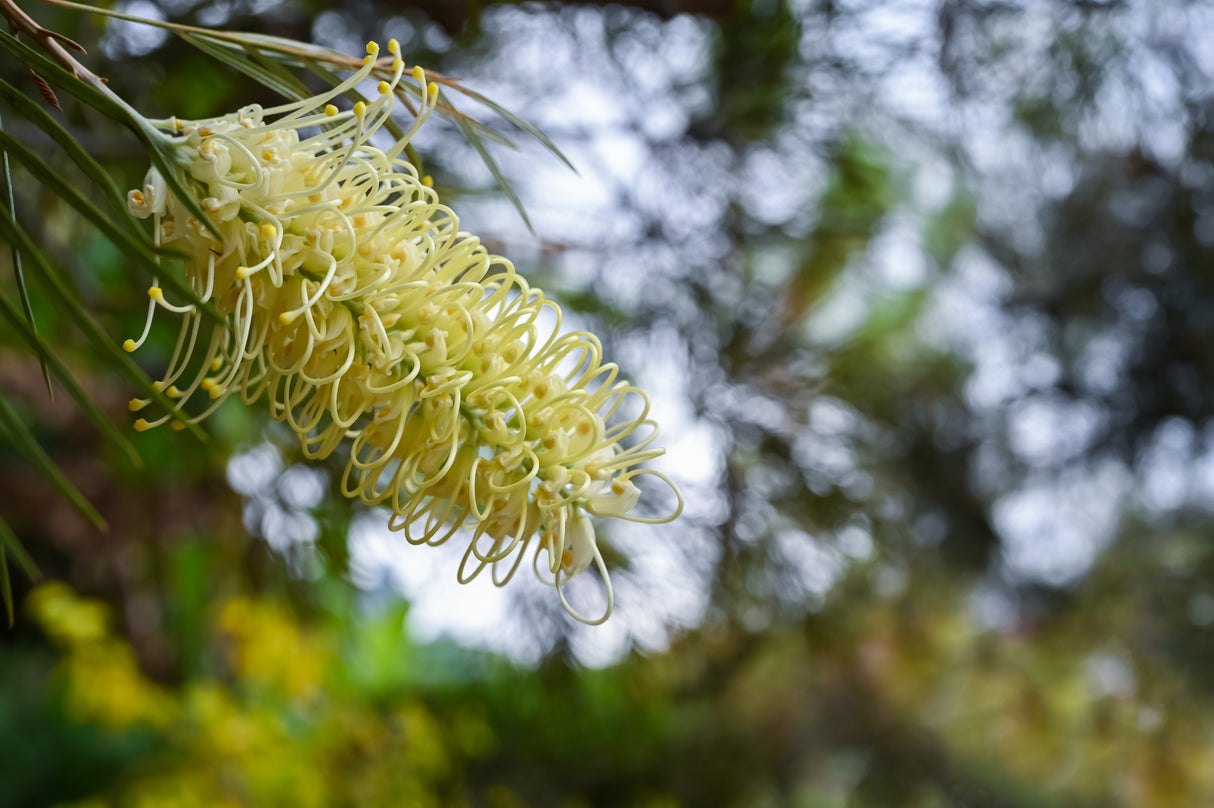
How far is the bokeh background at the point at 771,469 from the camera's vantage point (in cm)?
78

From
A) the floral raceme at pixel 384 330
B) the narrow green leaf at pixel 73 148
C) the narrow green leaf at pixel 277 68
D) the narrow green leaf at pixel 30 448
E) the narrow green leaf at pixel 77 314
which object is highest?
the narrow green leaf at pixel 277 68

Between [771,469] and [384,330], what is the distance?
74cm

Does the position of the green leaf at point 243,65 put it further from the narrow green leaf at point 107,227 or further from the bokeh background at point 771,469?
the bokeh background at point 771,469

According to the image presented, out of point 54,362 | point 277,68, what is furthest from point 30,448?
point 277,68

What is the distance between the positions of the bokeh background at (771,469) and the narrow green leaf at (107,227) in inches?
15.6

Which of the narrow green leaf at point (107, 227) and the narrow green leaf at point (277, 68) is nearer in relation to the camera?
the narrow green leaf at point (107, 227)

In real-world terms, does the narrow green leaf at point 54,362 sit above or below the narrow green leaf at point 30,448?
above

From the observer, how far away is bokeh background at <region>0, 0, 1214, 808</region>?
780 mm

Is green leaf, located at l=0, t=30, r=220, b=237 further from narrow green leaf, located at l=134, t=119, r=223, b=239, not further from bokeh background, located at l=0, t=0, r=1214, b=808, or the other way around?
bokeh background, located at l=0, t=0, r=1214, b=808

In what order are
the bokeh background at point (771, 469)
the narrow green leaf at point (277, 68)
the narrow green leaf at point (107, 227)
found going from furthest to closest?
1. the bokeh background at point (771, 469)
2. the narrow green leaf at point (277, 68)
3. the narrow green leaf at point (107, 227)

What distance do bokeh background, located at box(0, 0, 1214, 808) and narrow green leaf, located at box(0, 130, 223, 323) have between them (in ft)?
1.30

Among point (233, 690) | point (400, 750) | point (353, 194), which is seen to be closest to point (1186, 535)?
point (400, 750)

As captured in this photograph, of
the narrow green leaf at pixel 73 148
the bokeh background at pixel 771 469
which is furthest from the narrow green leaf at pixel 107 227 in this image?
the bokeh background at pixel 771 469

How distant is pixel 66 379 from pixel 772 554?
826mm
